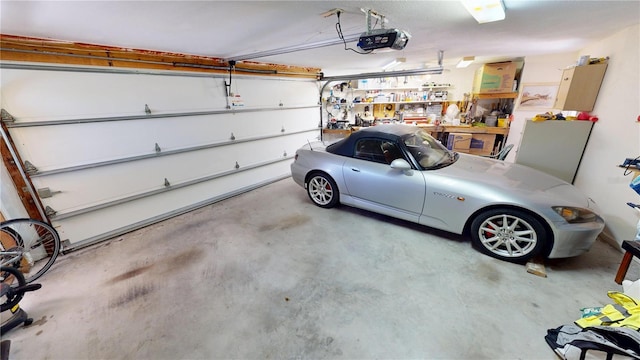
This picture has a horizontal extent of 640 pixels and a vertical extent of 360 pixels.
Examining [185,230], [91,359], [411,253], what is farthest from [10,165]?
[411,253]

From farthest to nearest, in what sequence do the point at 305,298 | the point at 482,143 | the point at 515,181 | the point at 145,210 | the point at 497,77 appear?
1. the point at 482,143
2. the point at 497,77
3. the point at 145,210
4. the point at 515,181
5. the point at 305,298

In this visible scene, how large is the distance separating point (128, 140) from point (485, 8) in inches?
158

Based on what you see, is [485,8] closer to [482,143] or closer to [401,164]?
[401,164]

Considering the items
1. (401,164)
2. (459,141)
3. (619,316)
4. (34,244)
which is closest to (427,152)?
(401,164)

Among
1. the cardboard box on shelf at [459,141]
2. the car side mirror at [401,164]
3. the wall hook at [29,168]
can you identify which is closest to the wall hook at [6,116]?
the wall hook at [29,168]

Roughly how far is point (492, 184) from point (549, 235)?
61 cm

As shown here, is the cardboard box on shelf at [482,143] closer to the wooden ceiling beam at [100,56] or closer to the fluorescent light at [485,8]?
the fluorescent light at [485,8]

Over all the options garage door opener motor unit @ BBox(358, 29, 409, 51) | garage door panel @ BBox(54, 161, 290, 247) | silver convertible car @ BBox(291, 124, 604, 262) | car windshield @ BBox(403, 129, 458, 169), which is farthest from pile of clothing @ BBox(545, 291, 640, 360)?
garage door panel @ BBox(54, 161, 290, 247)

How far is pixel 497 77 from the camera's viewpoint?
497cm

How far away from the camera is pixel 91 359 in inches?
61.2

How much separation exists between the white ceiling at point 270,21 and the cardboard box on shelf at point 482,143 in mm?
2559

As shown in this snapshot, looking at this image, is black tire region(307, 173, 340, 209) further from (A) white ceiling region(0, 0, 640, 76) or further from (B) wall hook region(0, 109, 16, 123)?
(B) wall hook region(0, 109, 16, 123)

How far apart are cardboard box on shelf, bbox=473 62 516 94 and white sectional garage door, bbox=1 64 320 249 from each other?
4.58 m

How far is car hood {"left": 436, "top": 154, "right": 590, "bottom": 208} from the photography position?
2.14 meters
